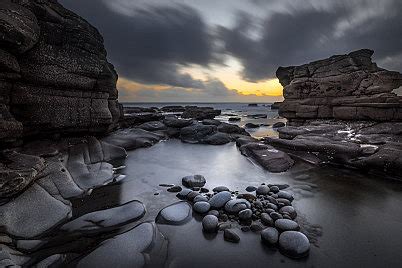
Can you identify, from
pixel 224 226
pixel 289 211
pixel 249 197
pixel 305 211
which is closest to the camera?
pixel 224 226

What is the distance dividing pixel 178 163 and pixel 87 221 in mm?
7058

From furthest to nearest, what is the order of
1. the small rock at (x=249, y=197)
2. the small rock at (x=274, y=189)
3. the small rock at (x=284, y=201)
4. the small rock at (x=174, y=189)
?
the small rock at (x=174, y=189) < the small rock at (x=274, y=189) < the small rock at (x=249, y=197) < the small rock at (x=284, y=201)

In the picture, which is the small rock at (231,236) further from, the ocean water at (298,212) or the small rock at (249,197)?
the small rock at (249,197)

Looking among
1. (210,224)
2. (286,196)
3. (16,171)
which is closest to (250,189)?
(286,196)

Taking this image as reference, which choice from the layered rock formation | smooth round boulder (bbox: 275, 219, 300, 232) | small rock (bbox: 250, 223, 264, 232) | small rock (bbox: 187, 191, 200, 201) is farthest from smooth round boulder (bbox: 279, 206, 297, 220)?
the layered rock formation

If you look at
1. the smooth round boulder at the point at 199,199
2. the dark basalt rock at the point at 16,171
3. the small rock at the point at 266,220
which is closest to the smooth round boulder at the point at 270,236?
the small rock at the point at 266,220

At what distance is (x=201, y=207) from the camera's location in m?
6.27

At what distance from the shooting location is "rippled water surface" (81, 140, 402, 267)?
4477 mm

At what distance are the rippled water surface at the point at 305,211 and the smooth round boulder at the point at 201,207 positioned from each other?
11.6 inches

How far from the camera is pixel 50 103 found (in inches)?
385

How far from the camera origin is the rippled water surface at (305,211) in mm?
4477

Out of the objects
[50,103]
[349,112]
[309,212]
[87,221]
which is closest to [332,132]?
[349,112]

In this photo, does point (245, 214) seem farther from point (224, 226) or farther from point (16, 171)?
point (16, 171)

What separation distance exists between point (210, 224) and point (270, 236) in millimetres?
1441
